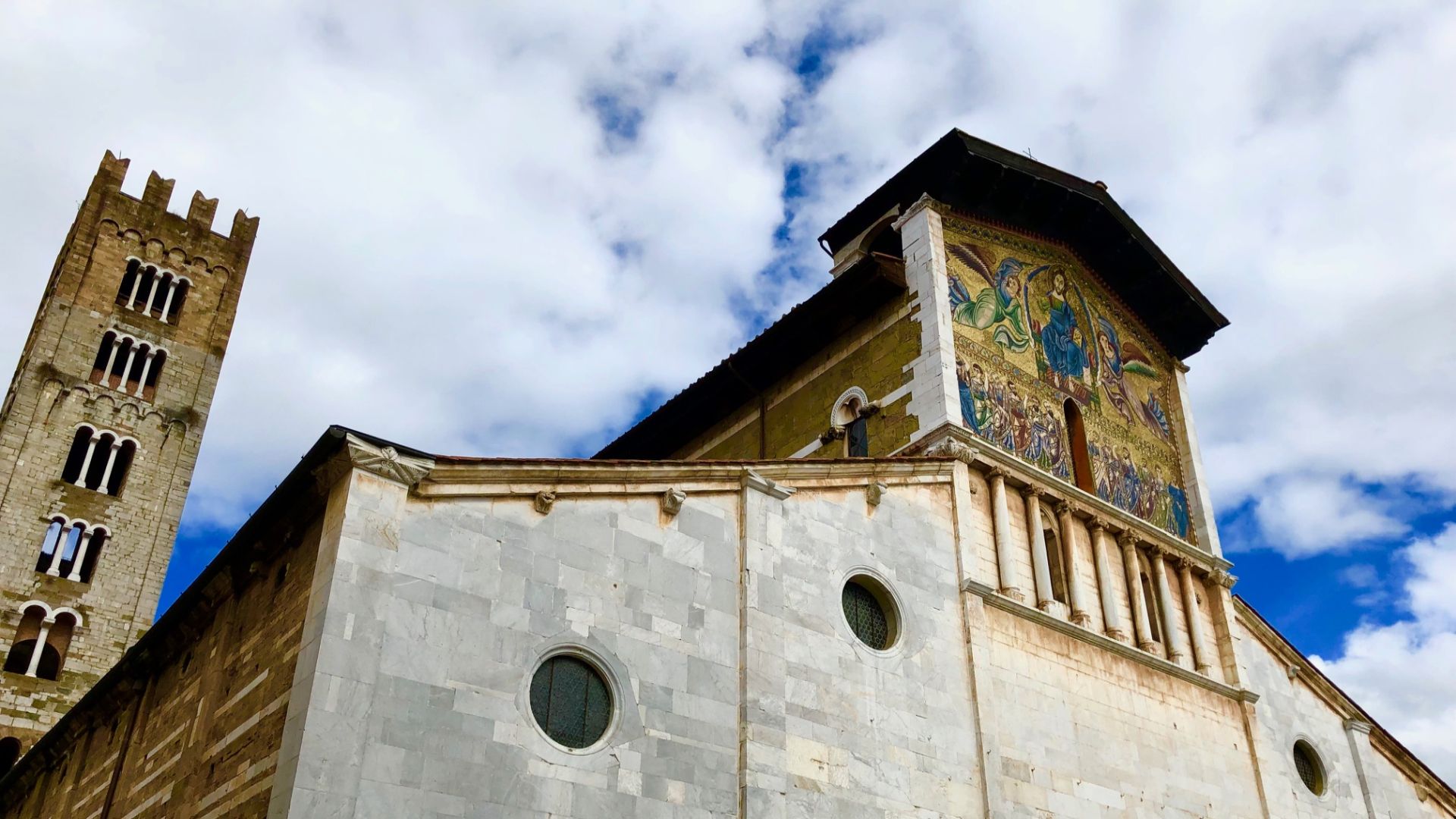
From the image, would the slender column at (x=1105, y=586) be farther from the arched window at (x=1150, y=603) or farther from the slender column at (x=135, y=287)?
the slender column at (x=135, y=287)

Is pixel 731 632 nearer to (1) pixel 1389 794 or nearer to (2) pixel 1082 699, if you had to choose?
(2) pixel 1082 699

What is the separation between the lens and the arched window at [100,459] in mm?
33375

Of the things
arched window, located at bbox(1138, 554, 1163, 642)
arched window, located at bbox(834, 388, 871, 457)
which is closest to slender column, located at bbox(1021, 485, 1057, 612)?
arched window, located at bbox(1138, 554, 1163, 642)

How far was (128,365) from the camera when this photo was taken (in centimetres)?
3578

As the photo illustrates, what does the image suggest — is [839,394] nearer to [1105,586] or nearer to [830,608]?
[1105,586]

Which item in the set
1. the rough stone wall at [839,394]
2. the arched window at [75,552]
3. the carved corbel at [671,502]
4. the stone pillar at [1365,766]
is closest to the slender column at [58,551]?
the arched window at [75,552]

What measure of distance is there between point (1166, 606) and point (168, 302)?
109 ft

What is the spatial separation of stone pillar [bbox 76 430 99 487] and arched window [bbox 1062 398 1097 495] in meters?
28.3

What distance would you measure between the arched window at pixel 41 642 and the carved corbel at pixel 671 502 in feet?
83.9

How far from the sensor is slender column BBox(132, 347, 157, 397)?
35.6 meters

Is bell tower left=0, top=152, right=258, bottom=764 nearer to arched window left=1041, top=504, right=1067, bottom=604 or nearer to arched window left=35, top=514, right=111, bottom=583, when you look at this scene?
arched window left=35, top=514, right=111, bottom=583

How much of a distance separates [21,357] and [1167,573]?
33.4m

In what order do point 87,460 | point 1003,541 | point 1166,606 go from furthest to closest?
point 87,460 < point 1166,606 < point 1003,541

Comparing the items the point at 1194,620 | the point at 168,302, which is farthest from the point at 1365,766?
the point at 168,302
